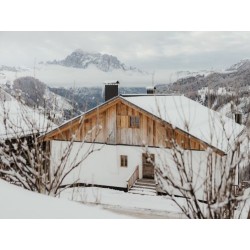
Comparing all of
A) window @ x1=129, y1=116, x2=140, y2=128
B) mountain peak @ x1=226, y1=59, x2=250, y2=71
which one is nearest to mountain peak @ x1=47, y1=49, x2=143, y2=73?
mountain peak @ x1=226, y1=59, x2=250, y2=71

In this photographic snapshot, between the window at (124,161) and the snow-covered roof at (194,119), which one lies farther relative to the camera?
the window at (124,161)

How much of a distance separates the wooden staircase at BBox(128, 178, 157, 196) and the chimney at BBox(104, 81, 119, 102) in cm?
141

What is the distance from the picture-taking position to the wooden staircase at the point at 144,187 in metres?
5.44

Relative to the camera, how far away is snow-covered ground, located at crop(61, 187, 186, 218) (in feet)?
13.3

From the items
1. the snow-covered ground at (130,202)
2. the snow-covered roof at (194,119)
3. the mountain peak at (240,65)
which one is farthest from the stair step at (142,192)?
the mountain peak at (240,65)

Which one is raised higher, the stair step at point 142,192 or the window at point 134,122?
the window at point 134,122

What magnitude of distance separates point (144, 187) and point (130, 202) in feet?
3.47

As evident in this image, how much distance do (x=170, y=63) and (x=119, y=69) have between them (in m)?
0.58

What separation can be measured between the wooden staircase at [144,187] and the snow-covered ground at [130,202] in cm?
21

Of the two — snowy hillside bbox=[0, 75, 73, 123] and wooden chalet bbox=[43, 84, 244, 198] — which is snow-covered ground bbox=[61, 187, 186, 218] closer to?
wooden chalet bbox=[43, 84, 244, 198]

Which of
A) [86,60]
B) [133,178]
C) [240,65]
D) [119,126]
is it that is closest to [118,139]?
[119,126]

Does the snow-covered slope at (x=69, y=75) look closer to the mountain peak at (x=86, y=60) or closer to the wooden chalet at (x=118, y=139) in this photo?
→ the mountain peak at (x=86, y=60)
